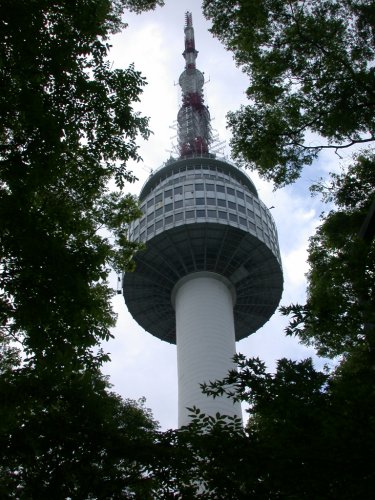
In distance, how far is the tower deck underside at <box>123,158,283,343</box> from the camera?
149 feet

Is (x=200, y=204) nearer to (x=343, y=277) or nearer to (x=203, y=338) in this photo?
(x=203, y=338)

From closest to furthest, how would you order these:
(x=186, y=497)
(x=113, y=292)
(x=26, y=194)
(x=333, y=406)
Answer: (x=333, y=406)
(x=186, y=497)
(x=26, y=194)
(x=113, y=292)

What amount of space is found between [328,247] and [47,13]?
31.5 feet

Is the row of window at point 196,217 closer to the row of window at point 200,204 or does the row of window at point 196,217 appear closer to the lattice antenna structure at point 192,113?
the row of window at point 200,204

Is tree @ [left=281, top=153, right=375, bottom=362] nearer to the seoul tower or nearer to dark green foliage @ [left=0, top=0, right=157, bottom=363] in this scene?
dark green foliage @ [left=0, top=0, right=157, bottom=363]

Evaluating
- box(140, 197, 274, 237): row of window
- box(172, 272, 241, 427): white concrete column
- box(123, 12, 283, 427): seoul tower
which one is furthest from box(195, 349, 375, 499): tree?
box(140, 197, 274, 237): row of window

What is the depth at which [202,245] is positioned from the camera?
45.4 meters

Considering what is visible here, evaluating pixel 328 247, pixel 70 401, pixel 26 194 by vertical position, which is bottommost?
pixel 70 401

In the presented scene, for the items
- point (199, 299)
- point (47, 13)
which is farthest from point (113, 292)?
point (199, 299)

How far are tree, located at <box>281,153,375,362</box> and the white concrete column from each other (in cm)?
2405

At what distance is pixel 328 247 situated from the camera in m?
15.3

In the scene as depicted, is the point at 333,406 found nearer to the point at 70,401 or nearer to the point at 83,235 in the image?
the point at 70,401

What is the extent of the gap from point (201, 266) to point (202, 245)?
1.88m

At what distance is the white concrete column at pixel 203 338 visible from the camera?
39.0 m
